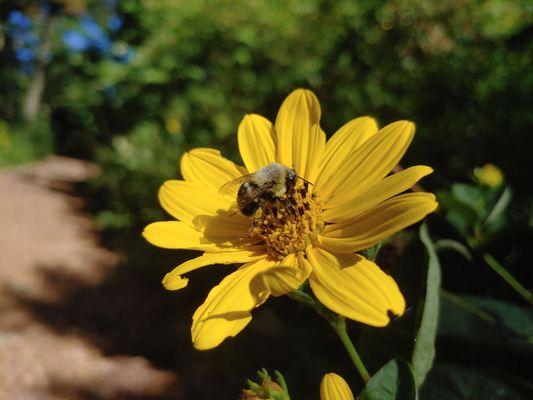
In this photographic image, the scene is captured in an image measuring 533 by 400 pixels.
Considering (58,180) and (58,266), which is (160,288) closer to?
(58,266)

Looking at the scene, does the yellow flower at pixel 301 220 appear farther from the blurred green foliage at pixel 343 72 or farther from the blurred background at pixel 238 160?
the blurred green foliage at pixel 343 72

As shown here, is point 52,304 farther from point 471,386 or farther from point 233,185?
point 471,386

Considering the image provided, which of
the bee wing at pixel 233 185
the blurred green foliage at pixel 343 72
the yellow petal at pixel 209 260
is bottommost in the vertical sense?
the yellow petal at pixel 209 260

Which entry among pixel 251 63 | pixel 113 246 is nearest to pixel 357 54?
pixel 251 63

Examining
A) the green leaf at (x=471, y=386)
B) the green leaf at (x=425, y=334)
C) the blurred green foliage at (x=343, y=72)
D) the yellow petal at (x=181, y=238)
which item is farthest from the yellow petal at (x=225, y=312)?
the blurred green foliage at (x=343, y=72)

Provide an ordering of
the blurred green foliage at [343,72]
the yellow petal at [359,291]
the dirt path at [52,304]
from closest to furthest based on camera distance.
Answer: the yellow petal at [359,291], the blurred green foliage at [343,72], the dirt path at [52,304]

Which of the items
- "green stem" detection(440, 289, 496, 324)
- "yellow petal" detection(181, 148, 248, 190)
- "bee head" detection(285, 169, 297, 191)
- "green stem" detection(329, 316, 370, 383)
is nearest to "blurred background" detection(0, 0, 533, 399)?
"green stem" detection(440, 289, 496, 324)
